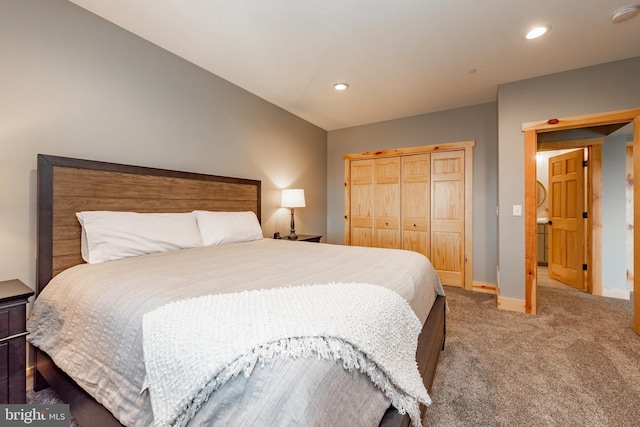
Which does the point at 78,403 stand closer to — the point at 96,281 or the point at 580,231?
the point at 96,281

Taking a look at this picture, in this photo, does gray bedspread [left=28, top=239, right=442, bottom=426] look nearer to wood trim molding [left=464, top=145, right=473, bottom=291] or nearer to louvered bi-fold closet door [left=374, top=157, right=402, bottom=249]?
wood trim molding [left=464, top=145, right=473, bottom=291]

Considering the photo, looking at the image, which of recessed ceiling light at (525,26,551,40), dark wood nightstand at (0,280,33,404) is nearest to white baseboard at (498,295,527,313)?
recessed ceiling light at (525,26,551,40)

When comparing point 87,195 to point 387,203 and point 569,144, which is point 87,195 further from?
point 569,144

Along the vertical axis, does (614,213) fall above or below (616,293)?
above

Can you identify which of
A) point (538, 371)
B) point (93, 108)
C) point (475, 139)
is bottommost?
point (538, 371)

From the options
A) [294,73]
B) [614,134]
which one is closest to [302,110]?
[294,73]

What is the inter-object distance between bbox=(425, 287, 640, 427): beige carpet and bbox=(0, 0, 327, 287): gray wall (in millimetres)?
2720

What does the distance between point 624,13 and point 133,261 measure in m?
3.76

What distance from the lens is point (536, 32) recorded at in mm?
2219

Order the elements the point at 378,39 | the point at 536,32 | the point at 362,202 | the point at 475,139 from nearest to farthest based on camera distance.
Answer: the point at 536,32 < the point at 378,39 < the point at 475,139 < the point at 362,202

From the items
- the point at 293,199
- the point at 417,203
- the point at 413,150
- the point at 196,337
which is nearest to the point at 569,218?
the point at 417,203

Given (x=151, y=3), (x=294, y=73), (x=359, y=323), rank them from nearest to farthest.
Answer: (x=359, y=323)
(x=151, y=3)
(x=294, y=73)

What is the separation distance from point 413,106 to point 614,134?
2.50 m

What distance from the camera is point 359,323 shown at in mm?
885
